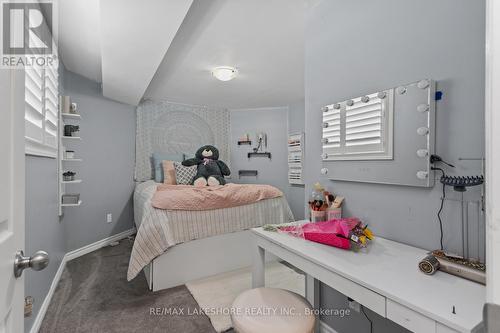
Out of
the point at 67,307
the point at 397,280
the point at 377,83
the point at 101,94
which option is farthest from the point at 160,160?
the point at 397,280

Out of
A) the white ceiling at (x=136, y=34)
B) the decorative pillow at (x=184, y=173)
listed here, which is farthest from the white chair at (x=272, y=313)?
the decorative pillow at (x=184, y=173)

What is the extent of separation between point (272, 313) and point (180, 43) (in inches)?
89.7

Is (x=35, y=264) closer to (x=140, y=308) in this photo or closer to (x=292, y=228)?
(x=292, y=228)

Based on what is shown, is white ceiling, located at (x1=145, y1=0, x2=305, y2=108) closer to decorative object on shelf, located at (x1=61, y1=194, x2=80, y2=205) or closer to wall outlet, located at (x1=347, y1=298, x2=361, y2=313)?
decorative object on shelf, located at (x1=61, y1=194, x2=80, y2=205)

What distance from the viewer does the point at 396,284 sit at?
0.79 m

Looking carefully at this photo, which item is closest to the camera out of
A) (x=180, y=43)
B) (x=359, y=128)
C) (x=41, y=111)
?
(x=359, y=128)

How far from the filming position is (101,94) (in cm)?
323

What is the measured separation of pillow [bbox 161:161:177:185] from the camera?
11.7 ft

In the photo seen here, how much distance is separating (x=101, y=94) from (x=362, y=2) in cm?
326

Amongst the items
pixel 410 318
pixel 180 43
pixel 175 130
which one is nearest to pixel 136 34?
pixel 180 43

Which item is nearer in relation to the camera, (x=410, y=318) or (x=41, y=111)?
(x=410, y=318)

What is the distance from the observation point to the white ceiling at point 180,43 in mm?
1630

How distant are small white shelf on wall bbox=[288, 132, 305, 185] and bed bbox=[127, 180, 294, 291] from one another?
1.56m

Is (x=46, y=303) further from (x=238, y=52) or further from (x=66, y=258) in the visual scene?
(x=238, y=52)
